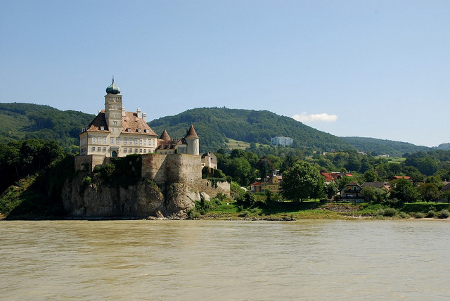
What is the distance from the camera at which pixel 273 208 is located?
66.5 m

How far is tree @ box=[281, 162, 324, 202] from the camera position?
6719cm

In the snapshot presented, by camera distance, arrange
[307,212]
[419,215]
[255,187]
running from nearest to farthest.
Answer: [419,215], [307,212], [255,187]

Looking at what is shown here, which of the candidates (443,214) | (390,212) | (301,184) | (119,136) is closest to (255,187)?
(301,184)

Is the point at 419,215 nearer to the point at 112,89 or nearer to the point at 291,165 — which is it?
the point at 112,89

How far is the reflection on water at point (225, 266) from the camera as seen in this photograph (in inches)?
778

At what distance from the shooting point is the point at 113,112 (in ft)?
227

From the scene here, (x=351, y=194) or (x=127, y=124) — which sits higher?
(x=127, y=124)

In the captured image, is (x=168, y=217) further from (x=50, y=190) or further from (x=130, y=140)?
(x=50, y=190)

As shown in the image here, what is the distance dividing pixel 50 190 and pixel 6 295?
54.4m

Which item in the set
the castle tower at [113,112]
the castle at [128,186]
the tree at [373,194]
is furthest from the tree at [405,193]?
the castle tower at [113,112]

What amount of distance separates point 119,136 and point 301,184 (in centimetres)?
2576

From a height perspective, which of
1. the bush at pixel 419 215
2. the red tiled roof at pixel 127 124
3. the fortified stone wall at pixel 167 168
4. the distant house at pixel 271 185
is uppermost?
the red tiled roof at pixel 127 124

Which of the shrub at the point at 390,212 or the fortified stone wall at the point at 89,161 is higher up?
the fortified stone wall at the point at 89,161

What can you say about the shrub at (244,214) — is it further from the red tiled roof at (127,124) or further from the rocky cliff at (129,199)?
the red tiled roof at (127,124)
